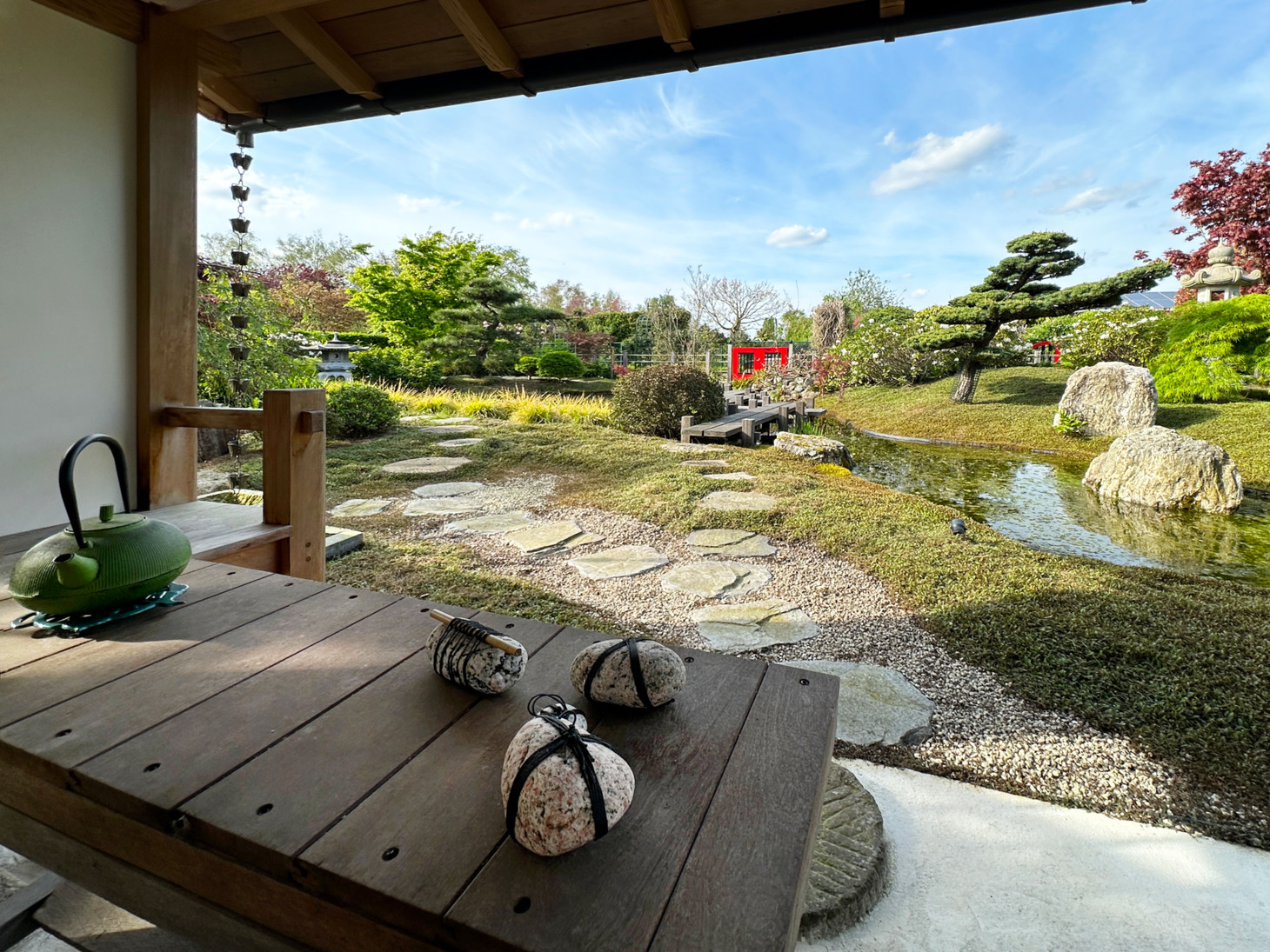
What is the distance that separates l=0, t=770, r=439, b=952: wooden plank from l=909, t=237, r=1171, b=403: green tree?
36.0 feet

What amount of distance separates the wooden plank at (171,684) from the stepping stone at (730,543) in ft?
7.18

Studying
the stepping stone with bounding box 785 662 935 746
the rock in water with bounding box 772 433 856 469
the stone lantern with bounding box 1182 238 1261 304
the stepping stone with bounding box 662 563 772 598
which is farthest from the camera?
the stone lantern with bounding box 1182 238 1261 304

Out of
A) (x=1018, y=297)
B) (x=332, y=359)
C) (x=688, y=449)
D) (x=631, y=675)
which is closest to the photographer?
(x=631, y=675)

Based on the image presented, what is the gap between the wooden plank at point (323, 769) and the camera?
0.59 meters

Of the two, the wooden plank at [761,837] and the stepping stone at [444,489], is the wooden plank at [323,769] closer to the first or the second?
the wooden plank at [761,837]

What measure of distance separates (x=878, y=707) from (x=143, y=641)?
5.58 feet

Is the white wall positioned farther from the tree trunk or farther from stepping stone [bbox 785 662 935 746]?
the tree trunk

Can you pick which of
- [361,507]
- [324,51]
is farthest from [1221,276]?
[324,51]

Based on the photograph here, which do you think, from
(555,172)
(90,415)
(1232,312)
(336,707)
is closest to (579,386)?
(1232,312)

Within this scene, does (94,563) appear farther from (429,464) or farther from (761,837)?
(429,464)

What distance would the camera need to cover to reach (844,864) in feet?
3.75

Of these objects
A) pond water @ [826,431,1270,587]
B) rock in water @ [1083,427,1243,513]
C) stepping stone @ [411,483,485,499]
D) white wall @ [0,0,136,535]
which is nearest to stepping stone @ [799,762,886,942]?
white wall @ [0,0,136,535]

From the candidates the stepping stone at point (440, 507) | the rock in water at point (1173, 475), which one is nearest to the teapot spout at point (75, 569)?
the stepping stone at point (440, 507)

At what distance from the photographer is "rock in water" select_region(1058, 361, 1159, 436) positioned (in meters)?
7.86
